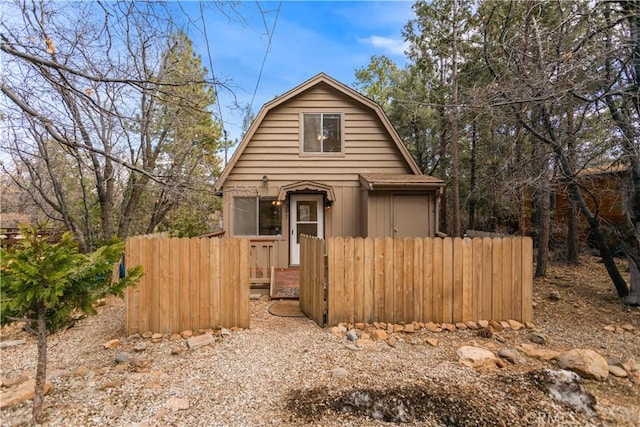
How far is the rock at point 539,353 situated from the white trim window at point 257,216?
6.01 meters

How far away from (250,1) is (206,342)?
4.17 m

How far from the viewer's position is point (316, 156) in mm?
8625

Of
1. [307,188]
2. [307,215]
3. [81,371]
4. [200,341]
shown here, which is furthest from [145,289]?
[307,215]

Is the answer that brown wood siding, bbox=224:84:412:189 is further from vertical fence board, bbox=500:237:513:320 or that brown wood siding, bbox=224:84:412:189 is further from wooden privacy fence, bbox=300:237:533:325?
vertical fence board, bbox=500:237:513:320

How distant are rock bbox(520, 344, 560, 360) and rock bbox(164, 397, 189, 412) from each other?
3.83 m

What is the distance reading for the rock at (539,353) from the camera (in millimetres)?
3612

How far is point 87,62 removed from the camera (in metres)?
4.21

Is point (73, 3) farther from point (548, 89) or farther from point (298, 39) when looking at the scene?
point (548, 89)

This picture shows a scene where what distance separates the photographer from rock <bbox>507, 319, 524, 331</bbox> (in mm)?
4599

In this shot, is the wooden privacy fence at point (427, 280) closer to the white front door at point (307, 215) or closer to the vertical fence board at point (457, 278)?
the vertical fence board at point (457, 278)

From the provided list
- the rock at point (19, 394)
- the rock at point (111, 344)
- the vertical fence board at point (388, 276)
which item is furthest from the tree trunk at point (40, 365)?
the vertical fence board at point (388, 276)

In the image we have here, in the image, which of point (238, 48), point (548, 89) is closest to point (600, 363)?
point (548, 89)

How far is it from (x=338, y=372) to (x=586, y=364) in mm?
2542

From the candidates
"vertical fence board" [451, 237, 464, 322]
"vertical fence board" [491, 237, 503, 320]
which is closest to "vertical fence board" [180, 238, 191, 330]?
"vertical fence board" [451, 237, 464, 322]
